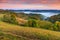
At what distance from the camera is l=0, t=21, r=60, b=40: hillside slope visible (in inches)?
67.1

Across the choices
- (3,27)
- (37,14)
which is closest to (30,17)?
(37,14)

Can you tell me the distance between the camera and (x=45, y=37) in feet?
5.59

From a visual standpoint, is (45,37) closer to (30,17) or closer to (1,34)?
(30,17)

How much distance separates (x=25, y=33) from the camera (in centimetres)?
175

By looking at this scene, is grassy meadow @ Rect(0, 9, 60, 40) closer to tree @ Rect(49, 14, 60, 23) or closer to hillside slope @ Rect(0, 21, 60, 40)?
hillside slope @ Rect(0, 21, 60, 40)

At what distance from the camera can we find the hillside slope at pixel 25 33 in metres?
1.71

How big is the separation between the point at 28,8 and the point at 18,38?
0.42 metres

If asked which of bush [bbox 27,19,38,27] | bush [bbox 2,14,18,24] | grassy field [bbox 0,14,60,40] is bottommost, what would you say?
grassy field [bbox 0,14,60,40]

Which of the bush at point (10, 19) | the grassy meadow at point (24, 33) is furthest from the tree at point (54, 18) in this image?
the bush at point (10, 19)

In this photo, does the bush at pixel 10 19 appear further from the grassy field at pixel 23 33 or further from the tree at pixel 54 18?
the tree at pixel 54 18

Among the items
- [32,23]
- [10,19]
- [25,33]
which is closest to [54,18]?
[32,23]

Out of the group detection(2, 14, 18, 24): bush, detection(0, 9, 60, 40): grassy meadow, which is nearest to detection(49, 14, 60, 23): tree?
detection(0, 9, 60, 40): grassy meadow

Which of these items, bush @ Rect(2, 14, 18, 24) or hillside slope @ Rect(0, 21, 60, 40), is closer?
hillside slope @ Rect(0, 21, 60, 40)

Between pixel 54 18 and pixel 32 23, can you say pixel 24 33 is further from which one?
pixel 54 18
